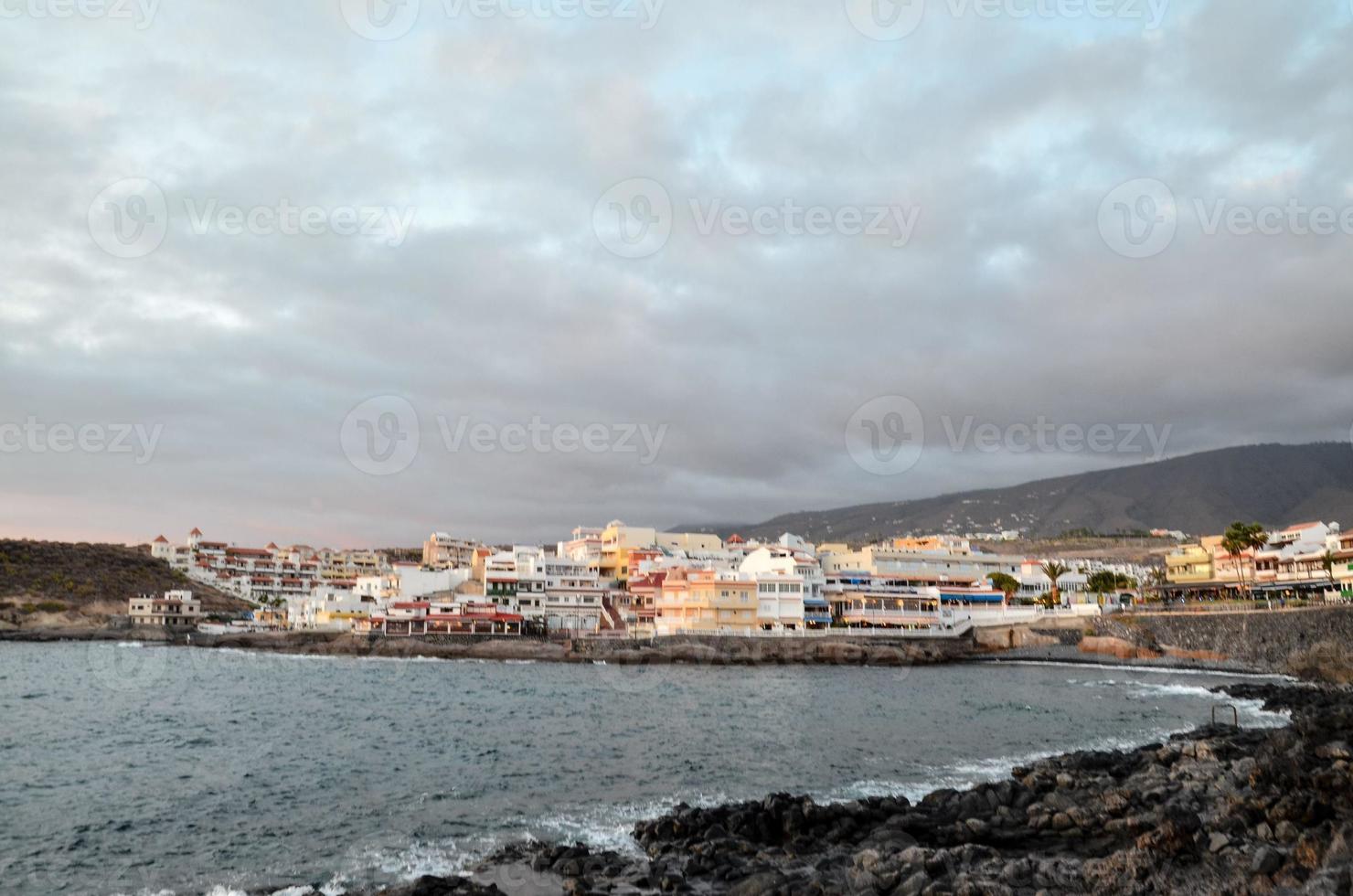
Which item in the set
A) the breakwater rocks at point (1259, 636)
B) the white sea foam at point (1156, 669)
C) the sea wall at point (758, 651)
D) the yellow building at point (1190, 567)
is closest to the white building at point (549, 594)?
the sea wall at point (758, 651)

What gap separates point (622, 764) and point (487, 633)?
53.0 m

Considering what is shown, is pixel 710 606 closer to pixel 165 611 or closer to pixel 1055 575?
pixel 1055 575

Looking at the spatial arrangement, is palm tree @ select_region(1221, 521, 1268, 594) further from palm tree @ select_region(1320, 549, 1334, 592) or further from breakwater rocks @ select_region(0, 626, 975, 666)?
breakwater rocks @ select_region(0, 626, 975, 666)

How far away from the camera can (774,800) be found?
17922 millimetres

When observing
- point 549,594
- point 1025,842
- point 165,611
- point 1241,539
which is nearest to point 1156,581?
point 1241,539

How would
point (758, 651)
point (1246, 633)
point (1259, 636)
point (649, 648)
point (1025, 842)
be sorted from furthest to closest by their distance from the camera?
point (649, 648) → point (758, 651) → point (1246, 633) → point (1259, 636) → point (1025, 842)

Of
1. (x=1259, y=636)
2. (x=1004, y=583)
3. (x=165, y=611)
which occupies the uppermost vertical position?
(x=1004, y=583)

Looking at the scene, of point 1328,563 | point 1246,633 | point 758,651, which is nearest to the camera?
point 1246,633

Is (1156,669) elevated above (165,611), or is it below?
below

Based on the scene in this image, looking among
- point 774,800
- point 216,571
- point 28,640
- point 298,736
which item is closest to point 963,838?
point 774,800

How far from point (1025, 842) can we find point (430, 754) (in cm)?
→ 1700

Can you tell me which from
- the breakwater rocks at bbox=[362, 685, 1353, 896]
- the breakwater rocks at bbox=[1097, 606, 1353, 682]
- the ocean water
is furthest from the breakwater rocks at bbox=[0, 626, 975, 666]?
the breakwater rocks at bbox=[362, 685, 1353, 896]

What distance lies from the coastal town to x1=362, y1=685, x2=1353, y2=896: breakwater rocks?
163 feet

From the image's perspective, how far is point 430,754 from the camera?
2584 cm
